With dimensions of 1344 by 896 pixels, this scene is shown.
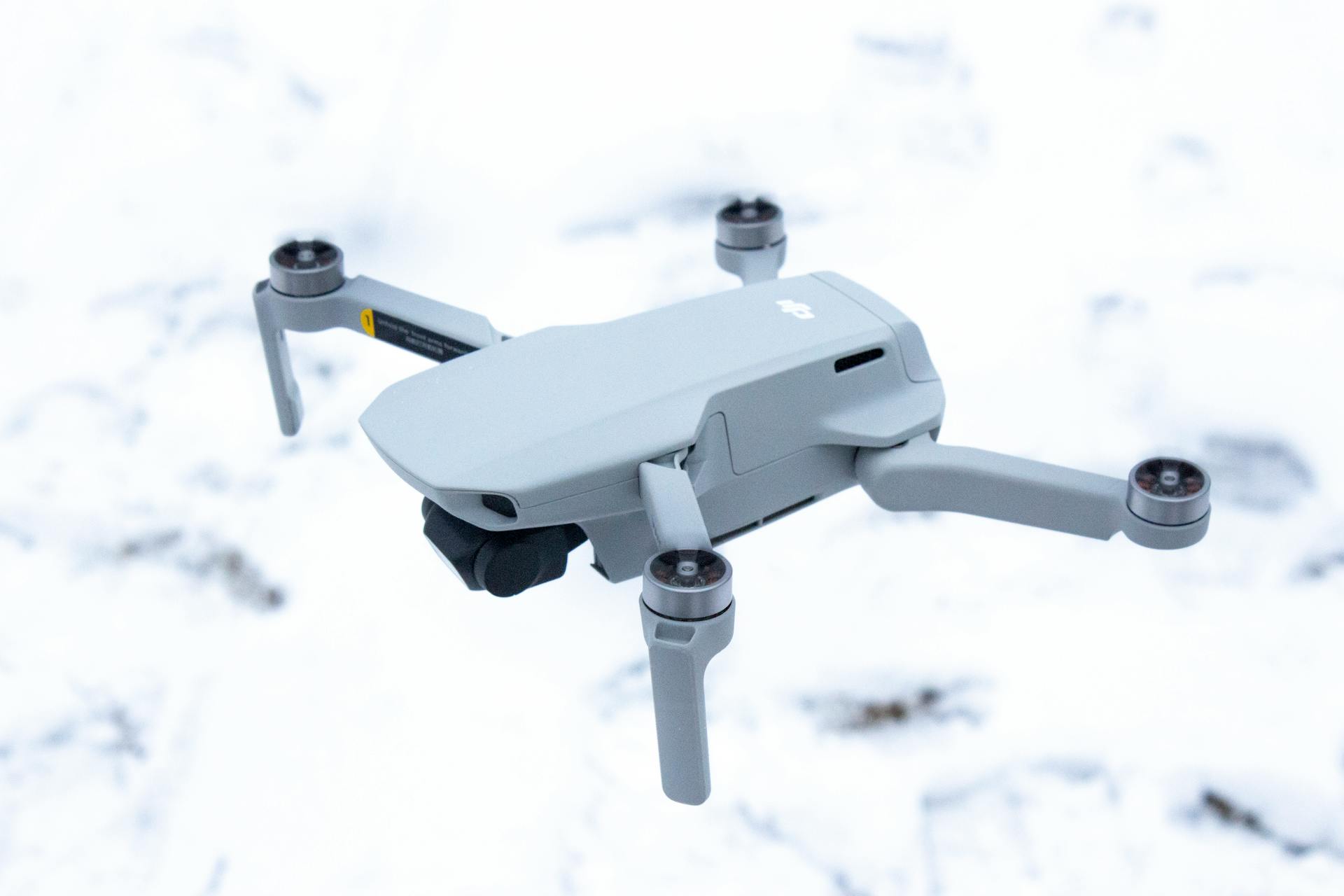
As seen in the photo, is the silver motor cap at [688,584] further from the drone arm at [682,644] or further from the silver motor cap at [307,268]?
the silver motor cap at [307,268]

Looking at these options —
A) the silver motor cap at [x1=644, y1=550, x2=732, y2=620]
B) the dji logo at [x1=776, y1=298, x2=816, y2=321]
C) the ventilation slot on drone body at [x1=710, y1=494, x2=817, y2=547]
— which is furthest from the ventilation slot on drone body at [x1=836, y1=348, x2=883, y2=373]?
the silver motor cap at [x1=644, y1=550, x2=732, y2=620]

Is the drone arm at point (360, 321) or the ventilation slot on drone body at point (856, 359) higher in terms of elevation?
the ventilation slot on drone body at point (856, 359)

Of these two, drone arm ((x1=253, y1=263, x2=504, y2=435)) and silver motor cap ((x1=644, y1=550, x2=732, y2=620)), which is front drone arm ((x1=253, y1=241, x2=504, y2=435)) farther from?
silver motor cap ((x1=644, y1=550, x2=732, y2=620))

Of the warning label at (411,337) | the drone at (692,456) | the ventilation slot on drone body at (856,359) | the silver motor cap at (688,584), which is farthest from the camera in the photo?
the warning label at (411,337)

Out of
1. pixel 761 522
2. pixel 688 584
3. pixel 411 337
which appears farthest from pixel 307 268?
pixel 688 584

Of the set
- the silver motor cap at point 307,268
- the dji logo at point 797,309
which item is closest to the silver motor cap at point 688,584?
the dji logo at point 797,309

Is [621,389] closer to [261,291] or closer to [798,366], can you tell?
[798,366]
